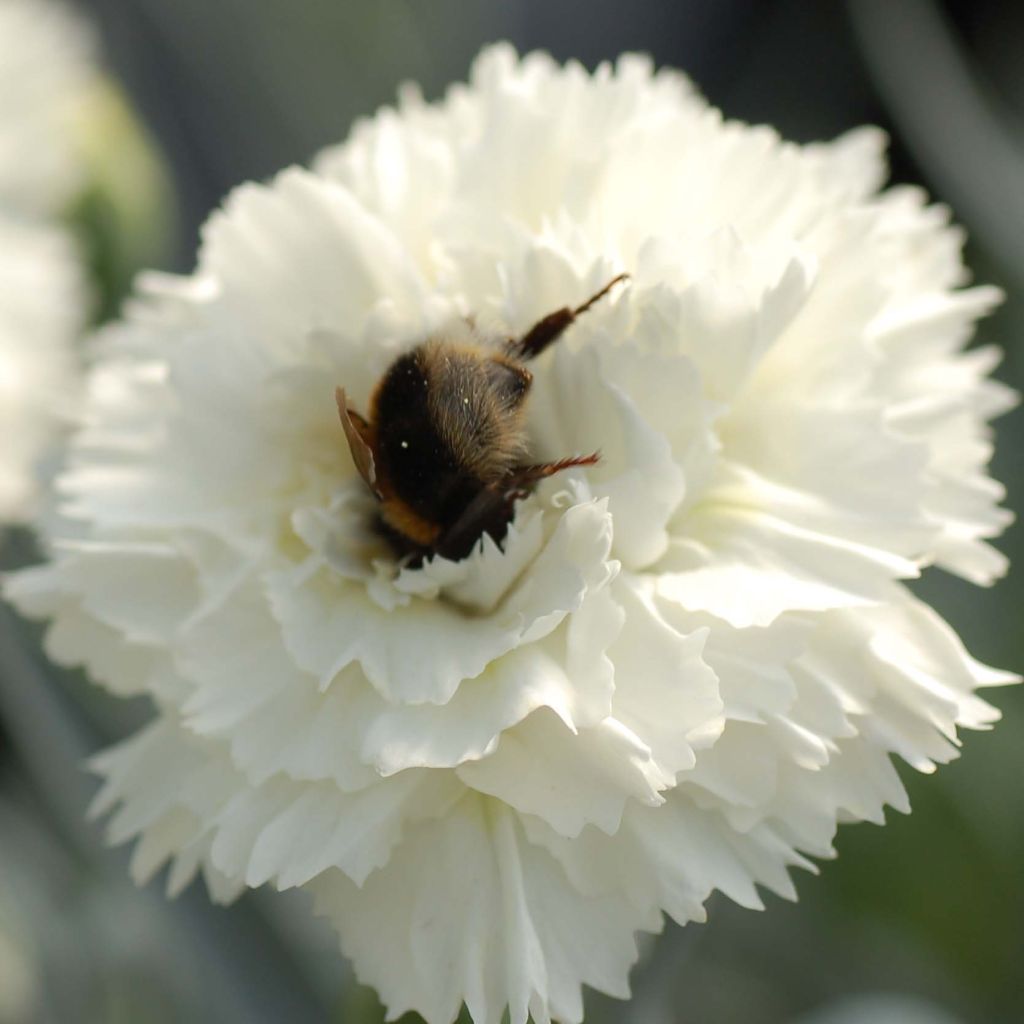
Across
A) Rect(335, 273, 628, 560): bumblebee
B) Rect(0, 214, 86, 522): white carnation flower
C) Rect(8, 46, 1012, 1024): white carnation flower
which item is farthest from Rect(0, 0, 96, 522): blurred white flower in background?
Rect(335, 273, 628, 560): bumblebee

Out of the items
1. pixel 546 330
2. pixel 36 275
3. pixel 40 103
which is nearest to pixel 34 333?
pixel 36 275

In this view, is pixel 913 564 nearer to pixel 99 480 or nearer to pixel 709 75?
pixel 99 480

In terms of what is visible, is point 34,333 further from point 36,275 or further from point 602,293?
point 602,293

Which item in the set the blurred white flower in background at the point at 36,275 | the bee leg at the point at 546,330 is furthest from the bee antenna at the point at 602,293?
the blurred white flower in background at the point at 36,275

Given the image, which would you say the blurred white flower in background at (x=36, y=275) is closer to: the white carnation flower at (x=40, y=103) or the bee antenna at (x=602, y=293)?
the white carnation flower at (x=40, y=103)

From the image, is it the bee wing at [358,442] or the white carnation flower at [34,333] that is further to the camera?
the white carnation flower at [34,333]

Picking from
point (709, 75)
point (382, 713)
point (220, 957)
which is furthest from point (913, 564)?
point (709, 75)
